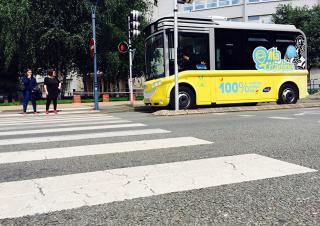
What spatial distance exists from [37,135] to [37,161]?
8.71ft

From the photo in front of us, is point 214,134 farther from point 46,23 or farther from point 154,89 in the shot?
point 46,23

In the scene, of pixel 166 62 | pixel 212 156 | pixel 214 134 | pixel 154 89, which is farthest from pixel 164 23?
pixel 212 156

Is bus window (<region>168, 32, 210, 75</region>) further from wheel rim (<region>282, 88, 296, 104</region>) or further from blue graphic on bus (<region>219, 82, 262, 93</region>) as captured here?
wheel rim (<region>282, 88, 296, 104</region>)

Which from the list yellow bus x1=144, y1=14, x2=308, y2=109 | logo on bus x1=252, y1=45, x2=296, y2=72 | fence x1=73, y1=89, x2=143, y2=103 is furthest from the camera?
fence x1=73, y1=89, x2=143, y2=103

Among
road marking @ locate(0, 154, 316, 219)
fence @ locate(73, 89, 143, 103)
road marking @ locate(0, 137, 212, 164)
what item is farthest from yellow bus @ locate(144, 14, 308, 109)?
fence @ locate(73, 89, 143, 103)

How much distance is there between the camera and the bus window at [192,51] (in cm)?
1263

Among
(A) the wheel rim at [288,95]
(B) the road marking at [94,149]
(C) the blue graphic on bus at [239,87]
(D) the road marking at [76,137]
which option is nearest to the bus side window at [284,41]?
(A) the wheel rim at [288,95]

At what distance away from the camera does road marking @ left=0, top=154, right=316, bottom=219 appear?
2.95 m

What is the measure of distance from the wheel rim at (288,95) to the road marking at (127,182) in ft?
35.9

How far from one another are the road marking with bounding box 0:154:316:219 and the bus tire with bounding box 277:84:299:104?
10.9 m

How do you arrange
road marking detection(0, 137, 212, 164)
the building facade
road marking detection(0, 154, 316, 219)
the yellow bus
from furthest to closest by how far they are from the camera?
the building facade → the yellow bus → road marking detection(0, 137, 212, 164) → road marking detection(0, 154, 316, 219)

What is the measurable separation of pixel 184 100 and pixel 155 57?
1980 mm

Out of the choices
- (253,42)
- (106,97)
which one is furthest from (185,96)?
(106,97)

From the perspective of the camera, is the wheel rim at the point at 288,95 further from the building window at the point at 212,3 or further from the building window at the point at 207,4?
the building window at the point at 212,3
